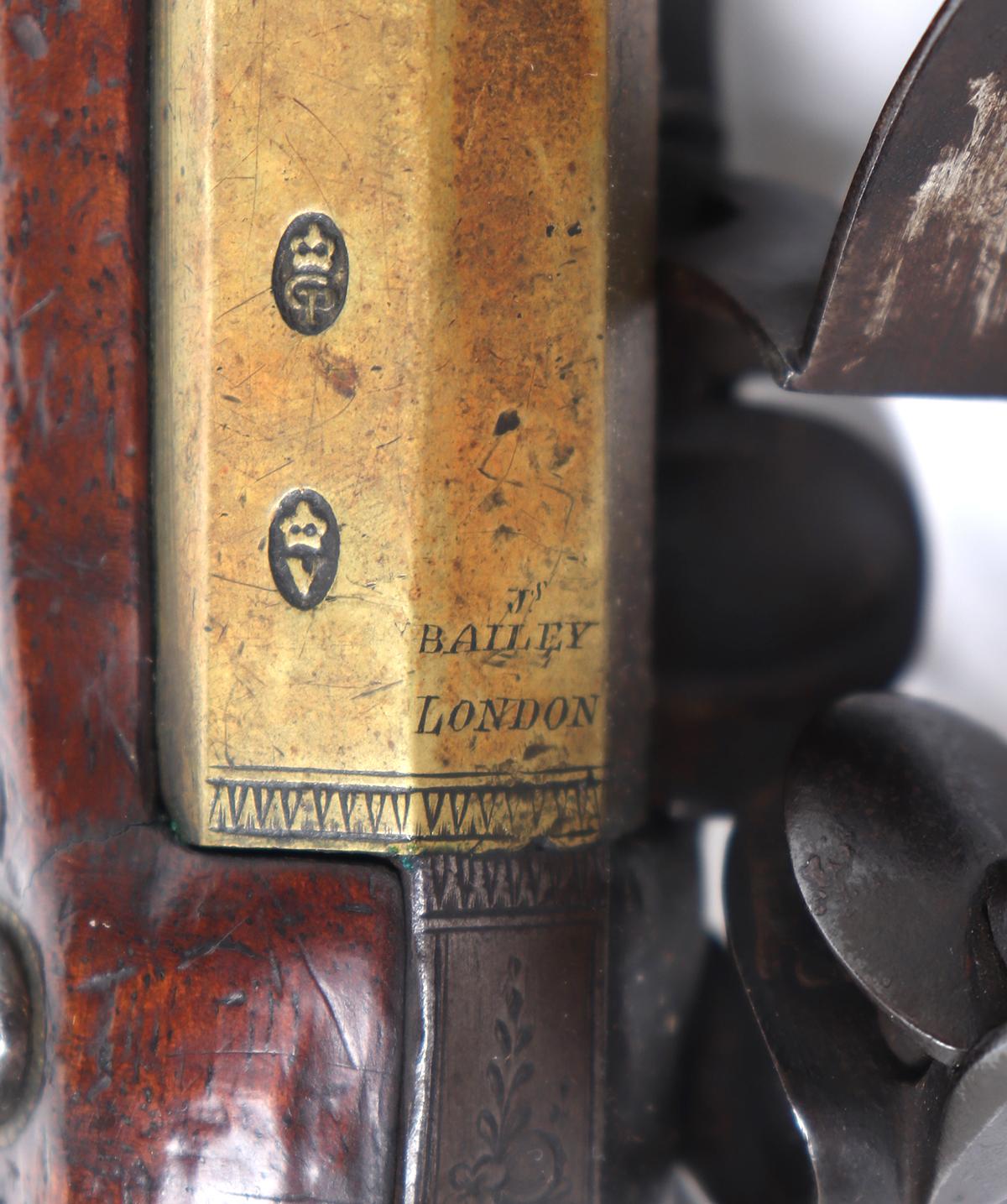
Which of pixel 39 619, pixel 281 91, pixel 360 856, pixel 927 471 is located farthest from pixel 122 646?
pixel 927 471

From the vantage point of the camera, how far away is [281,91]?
1.95 ft

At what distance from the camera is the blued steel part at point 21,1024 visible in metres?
0.63

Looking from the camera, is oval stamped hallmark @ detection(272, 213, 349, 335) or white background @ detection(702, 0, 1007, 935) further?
white background @ detection(702, 0, 1007, 935)

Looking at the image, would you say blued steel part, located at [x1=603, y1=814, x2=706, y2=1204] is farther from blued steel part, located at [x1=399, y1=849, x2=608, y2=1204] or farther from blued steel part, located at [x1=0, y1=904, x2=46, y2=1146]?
blued steel part, located at [x1=0, y1=904, x2=46, y2=1146]

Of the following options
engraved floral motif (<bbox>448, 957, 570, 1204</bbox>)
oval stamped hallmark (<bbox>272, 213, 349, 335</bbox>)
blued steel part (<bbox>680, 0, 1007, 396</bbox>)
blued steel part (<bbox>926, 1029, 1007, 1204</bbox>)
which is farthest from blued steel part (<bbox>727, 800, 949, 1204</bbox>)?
oval stamped hallmark (<bbox>272, 213, 349, 335</bbox>)

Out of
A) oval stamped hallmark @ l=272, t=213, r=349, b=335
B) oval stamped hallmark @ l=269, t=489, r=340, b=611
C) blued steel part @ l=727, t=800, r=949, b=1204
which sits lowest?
blued steel part @ l=727, t=800, r=949, b=1204

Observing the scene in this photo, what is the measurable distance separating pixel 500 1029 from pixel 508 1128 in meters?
0.05

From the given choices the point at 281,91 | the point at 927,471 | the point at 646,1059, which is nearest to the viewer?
the point at 281,91

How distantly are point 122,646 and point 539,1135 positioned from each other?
0.31 metres

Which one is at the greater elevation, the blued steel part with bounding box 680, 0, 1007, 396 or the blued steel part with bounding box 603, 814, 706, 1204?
the blued steel part with bounding box 680, 0, 1007, 396

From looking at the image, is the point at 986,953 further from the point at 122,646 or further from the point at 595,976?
the point at 122,646

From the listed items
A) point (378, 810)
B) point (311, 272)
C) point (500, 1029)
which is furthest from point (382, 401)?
point (500, 1029)

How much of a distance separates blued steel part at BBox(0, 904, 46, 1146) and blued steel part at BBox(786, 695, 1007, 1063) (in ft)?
1.16

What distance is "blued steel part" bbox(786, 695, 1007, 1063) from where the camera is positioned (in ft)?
1.95
